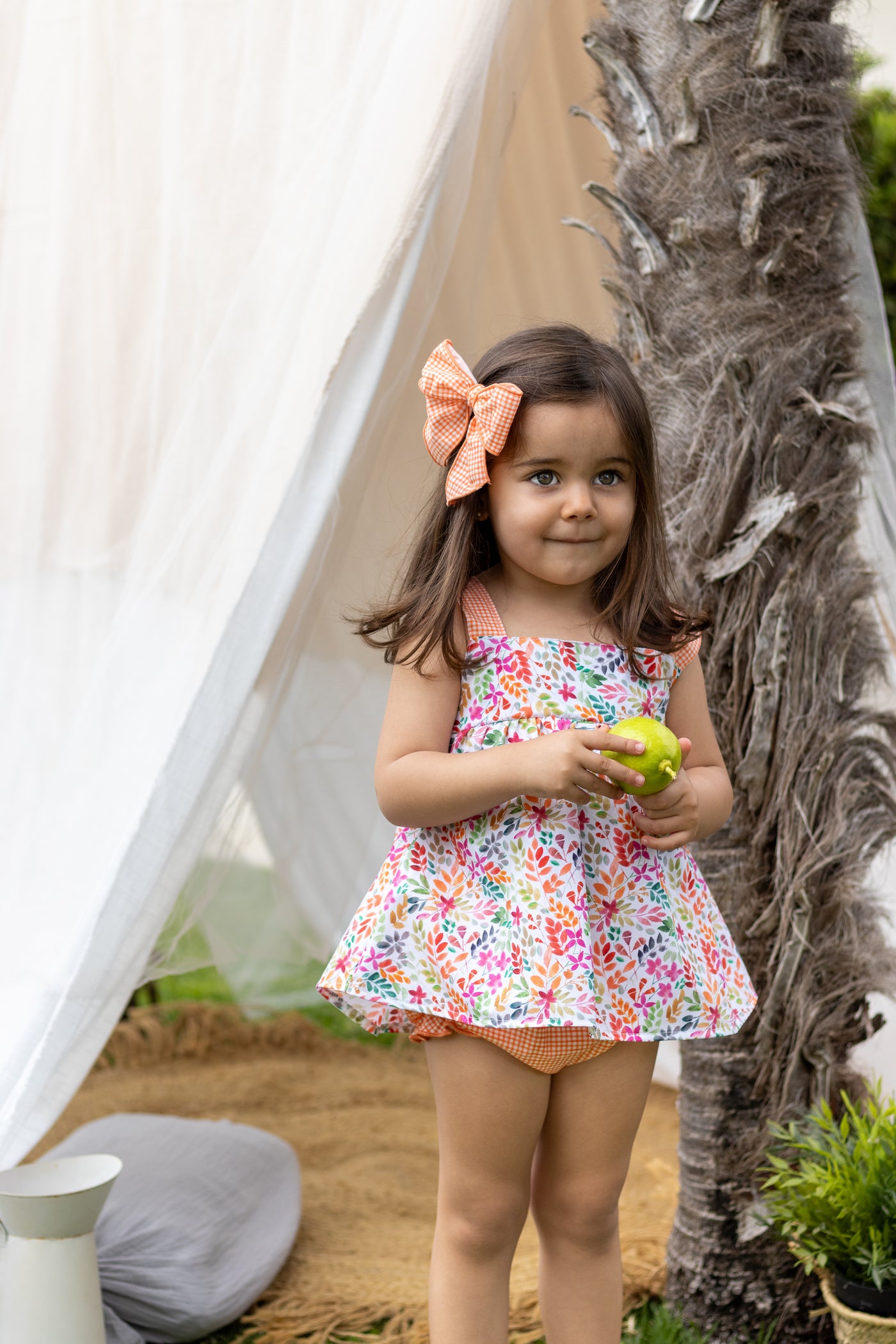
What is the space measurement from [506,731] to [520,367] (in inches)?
14.7

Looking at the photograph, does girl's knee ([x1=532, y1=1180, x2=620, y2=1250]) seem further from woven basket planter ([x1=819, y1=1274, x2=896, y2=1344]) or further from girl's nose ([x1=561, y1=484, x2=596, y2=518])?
girl's nose ([x1=561, y1=484, x2=596, y2=518])

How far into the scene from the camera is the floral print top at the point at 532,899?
1.21 m

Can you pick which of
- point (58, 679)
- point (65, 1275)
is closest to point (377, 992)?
point (65, 1275)

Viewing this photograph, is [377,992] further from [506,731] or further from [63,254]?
[63,254]

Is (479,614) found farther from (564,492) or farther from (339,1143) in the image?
(339,1143)

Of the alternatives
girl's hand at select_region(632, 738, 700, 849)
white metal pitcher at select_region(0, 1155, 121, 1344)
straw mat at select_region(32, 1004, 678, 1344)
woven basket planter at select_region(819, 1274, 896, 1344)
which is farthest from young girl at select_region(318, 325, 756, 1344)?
straw mat at select_region(32, 1004, 678, 1344)

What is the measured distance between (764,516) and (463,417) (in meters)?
0.56

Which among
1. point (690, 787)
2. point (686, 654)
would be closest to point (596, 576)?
point (686, 654)

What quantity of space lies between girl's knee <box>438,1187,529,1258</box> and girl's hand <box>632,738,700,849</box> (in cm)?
40

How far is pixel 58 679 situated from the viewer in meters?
1.84

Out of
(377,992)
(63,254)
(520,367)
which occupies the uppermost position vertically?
(63,254)

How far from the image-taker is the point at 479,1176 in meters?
1.27

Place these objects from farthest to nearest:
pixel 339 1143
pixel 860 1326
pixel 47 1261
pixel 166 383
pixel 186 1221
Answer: pixel 339 1143 → pixel 186 1221 → pixel 166 383 → pixel 47 1261 → pixel 860 1326

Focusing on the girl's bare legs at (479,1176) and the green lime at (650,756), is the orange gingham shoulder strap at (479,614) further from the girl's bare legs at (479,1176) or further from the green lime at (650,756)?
the girl's bare legs at (479,1176)
